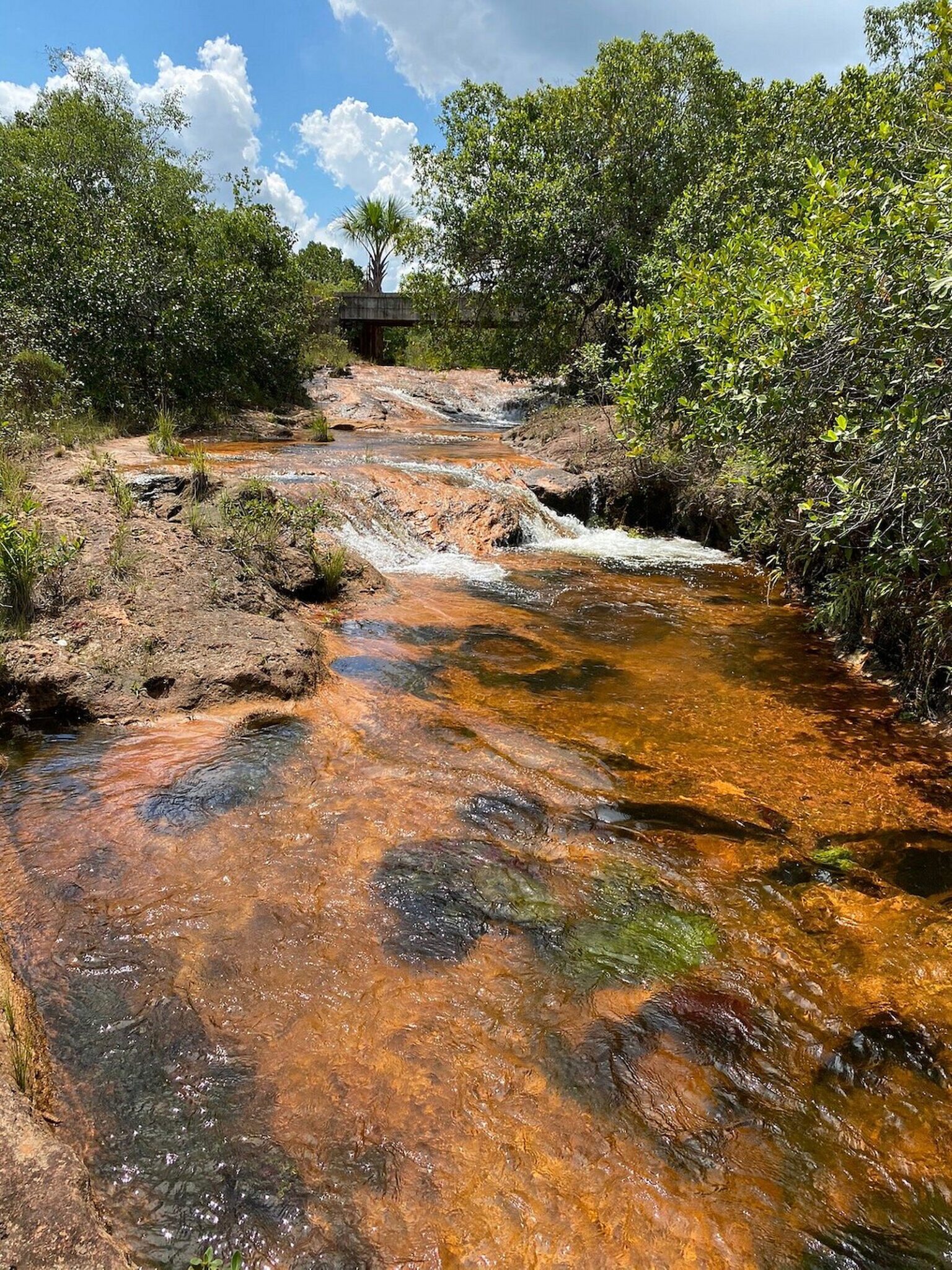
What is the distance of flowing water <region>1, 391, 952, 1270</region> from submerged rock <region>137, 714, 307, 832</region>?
24 millimetres

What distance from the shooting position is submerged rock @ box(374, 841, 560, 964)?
3029mm

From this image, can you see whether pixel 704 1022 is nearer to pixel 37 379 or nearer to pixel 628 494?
pixel 628 494

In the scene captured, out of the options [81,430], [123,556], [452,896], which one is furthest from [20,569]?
[81,430]

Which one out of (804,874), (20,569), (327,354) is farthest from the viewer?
(327,354)

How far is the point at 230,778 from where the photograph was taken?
13.3 ft

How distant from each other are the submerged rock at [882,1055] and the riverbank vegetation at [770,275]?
2.83 m

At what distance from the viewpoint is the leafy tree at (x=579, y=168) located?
16.5m

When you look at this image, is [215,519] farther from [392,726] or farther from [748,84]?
[748,84]

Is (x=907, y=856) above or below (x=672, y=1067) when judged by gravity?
above

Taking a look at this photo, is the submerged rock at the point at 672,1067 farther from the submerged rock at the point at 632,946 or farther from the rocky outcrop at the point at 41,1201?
the rocky outcrop at the point at 41,1201

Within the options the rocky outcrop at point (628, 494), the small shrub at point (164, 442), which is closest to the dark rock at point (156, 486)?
the small shrub at point (164, 442)

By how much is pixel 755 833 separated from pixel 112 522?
589cm

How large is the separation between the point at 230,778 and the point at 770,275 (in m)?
6.33

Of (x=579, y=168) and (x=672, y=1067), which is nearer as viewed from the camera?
(x=672, y=1067)
